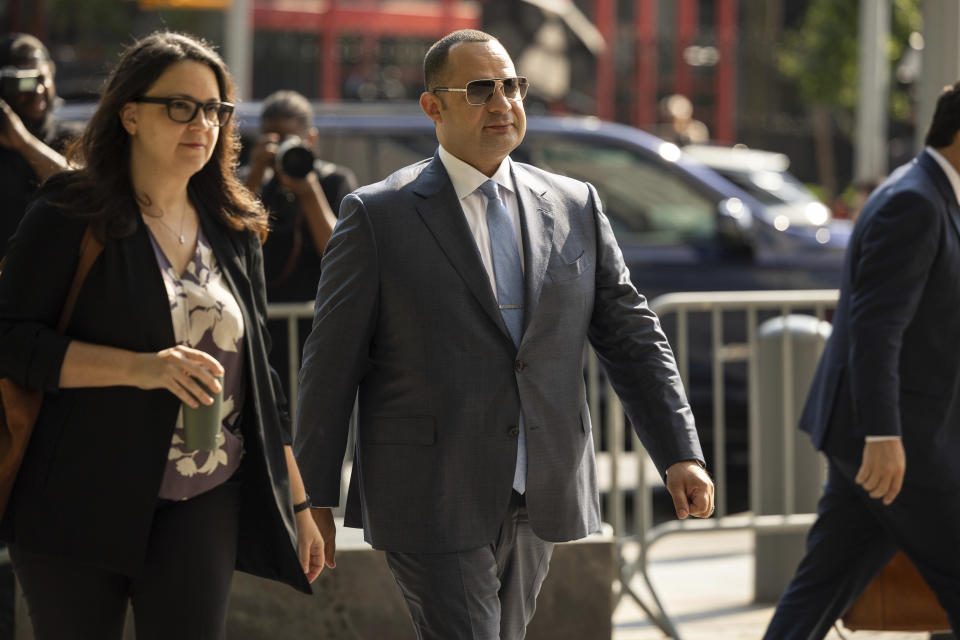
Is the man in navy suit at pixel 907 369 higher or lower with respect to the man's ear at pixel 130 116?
lower

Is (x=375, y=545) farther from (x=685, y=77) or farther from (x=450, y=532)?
(x=685, y=77)

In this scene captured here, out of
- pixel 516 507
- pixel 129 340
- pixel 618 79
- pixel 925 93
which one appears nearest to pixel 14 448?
pixel 129 340

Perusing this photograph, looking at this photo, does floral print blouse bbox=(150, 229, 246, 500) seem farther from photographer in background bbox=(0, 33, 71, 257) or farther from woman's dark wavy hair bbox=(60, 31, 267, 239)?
photographer in background bbox=(0, 33, 71, 257)

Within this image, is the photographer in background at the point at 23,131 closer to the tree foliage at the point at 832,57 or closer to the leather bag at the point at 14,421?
the leather bag at the point at 14,421

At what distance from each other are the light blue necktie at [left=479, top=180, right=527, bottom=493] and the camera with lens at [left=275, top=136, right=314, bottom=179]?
7.25 feet

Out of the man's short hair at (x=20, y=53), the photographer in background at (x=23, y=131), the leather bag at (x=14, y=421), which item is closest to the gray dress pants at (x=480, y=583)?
the leather bag at (x=14, y=421)

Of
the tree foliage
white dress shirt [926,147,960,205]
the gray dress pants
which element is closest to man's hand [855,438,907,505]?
white dress shirt [926,147,960,205]

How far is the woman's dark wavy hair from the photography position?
3.11 meters

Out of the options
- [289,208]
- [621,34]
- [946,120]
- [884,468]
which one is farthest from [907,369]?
[621,34]

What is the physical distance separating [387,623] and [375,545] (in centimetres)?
178

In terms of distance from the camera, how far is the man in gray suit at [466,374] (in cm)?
316

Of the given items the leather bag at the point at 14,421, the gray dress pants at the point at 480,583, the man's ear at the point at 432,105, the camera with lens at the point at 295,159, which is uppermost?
the man's ear at the point at 432,105

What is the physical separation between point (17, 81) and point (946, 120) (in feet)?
9.63

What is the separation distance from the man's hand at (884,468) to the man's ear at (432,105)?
62.6 inches
